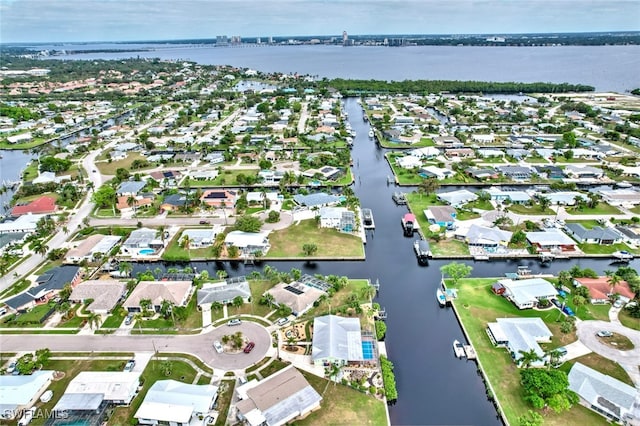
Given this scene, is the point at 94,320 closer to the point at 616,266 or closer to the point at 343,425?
the point at 343,425

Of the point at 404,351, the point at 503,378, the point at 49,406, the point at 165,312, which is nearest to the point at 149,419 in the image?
the point at 49,406

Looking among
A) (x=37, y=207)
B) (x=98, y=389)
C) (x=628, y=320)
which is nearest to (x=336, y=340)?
(x=98, y=389)

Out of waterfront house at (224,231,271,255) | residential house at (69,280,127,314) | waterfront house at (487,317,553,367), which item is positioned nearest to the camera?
waterfront house at (487,317,553,367)

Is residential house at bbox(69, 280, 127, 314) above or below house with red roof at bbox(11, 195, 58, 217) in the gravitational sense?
below

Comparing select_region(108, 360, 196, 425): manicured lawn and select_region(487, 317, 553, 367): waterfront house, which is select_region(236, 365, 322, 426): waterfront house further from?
select_region(487, 317, 553, 367): waterfront house

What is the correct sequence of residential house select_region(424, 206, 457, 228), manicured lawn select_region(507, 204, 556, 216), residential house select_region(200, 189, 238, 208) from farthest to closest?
residential house select_region(200, 189, 238, 208)
manicured lawn select_region(507, 204, 556, 216)
residential house select_region(424, 206, 457, 228)

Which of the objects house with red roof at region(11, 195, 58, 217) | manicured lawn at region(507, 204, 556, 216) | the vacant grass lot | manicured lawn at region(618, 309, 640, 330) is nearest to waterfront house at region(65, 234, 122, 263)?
house with red roof at region(11, 195, 58, 217)
